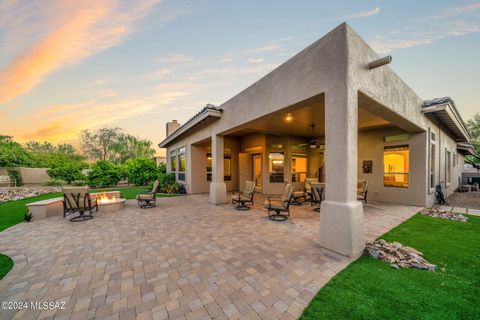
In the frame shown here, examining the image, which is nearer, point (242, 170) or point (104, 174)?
point (242, 170)

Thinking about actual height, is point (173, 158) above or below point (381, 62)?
below

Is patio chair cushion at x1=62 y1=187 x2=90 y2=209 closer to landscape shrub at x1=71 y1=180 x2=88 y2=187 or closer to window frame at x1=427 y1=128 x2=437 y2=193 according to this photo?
window frame at x1=427 y1=128 x2=437 y2=193

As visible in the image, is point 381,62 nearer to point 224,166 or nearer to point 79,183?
point 224,166

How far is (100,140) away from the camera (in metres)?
32.6

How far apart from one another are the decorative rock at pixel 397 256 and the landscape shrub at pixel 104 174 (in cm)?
2007

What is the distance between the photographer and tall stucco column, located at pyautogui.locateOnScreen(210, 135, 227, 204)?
829 centimetres

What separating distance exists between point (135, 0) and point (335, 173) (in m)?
7.79

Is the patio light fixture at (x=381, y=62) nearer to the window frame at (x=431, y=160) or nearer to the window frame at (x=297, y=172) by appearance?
the window frame at (x=431, y=160)

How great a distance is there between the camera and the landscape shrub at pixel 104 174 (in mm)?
16044

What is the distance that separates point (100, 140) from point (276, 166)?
35997mm

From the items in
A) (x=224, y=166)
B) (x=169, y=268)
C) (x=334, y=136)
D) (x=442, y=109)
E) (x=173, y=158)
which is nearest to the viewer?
(x=169, y=268)

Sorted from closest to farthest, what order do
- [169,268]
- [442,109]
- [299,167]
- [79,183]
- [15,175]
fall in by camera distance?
[169,268]
[442,109]
[299,167]
[79,183]
[15,175]

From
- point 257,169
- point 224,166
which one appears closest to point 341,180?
→ point 257,169

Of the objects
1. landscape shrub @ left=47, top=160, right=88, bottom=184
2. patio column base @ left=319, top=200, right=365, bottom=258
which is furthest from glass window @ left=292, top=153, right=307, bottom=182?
landscape shrub @ left=47, top=160, right=88, bottom=184
